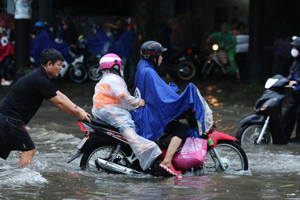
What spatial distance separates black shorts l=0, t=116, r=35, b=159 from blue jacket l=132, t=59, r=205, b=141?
51.9 inches

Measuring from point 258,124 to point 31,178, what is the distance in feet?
14.6

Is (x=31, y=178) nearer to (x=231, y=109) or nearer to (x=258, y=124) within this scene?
(x=258, y=124)

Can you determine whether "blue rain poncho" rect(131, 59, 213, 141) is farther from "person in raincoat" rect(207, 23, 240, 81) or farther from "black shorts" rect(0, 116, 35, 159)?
"person in raincoat" rect(207, 23, 240, 81)

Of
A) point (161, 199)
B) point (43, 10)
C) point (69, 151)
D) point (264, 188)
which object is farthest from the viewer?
point (43, 10)

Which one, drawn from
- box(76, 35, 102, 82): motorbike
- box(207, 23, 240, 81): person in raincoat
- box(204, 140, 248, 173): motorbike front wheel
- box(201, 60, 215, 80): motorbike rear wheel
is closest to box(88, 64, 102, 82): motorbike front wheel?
box(76, 35, 102, 82): motorbike

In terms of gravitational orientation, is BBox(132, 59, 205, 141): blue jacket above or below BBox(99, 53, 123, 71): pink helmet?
below

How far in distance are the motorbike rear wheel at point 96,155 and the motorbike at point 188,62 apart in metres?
11.5

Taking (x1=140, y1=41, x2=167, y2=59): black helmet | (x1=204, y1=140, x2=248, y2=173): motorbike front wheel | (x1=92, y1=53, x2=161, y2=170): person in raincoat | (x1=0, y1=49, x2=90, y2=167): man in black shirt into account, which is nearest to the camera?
(x1=0, y1=49, x2=90, y2=167): man in black shirt

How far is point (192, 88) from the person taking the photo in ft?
24.8

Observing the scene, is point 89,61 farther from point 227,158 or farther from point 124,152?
point 227,158

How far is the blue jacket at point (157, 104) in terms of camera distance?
7617 millimetres

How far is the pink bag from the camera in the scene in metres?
7.75

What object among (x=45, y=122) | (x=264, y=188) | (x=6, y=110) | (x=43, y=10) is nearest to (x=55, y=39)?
(x=43, y=10)

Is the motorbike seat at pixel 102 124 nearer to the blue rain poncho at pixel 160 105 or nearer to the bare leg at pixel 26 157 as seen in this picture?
the blue rain poncho at pixel 160 105
